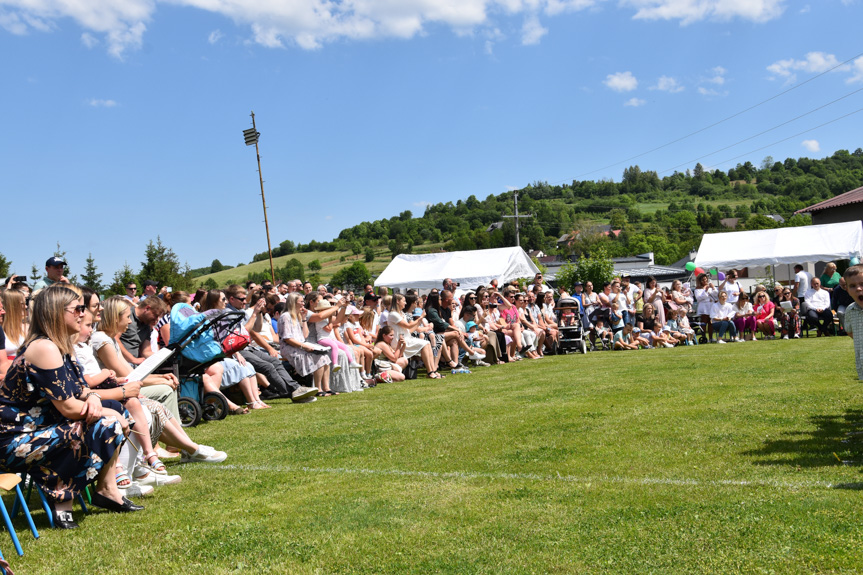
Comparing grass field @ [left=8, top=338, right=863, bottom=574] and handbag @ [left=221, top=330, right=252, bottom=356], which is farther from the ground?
handbag @ [left=221, top=330, right=252, bottom=356]

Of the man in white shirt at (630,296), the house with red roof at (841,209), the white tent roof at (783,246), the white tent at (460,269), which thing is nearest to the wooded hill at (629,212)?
the house with red roof at (841,209)

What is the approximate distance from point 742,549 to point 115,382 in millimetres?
4736

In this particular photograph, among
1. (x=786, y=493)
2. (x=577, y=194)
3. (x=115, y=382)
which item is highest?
(x=577, y=194)

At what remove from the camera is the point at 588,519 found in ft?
14.2

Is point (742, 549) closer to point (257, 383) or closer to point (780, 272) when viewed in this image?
point (257, 383)

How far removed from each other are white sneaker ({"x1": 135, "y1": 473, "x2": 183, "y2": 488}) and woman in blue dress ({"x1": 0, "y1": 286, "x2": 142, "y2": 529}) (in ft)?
2.97

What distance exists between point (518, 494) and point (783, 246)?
75.2 feet

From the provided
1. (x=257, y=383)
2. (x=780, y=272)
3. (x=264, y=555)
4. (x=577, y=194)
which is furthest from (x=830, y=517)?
(x=577, y=194)

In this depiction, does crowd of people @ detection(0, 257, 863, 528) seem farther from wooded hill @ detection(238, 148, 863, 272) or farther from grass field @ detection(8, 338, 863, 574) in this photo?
wooded hill @ detection(238, 148, 863, 272)

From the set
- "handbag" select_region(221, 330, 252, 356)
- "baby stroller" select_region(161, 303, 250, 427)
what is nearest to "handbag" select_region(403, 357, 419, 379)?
"handbag" select_region(221, 330, 252, 356)

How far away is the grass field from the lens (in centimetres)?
383

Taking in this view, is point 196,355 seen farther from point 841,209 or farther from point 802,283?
point 841,209

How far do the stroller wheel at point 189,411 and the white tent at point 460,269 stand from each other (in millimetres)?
20085

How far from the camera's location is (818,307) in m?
18.6
